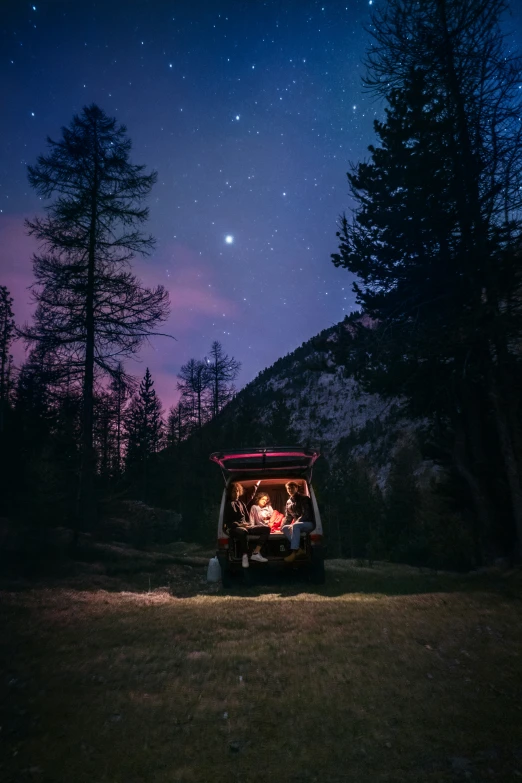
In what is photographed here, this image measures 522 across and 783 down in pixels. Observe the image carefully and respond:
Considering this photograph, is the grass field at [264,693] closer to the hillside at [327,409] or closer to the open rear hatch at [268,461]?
the open rear hatch at [268,461]

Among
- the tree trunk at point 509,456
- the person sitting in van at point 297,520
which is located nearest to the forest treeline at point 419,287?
the tree trunk at point 509,456

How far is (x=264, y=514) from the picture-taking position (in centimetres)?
958

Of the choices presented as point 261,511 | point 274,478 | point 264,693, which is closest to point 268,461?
point 274,478

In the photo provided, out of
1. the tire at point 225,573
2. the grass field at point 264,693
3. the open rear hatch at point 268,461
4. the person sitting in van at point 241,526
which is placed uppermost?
the open rear hatch at point 268,461

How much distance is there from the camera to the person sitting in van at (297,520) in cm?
845

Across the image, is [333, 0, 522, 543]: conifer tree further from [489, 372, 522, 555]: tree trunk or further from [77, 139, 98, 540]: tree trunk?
[77, 139, 98, 540]: tree trunk

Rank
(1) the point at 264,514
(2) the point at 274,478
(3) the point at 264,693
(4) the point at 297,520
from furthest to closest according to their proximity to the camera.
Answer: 1. (1) the point at 264,514
2. (2) the point at 274,478
3. (4) the point at 297,520
4. (3) the point at 264,693

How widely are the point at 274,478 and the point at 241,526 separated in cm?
122

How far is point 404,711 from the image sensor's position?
3355 millimetres

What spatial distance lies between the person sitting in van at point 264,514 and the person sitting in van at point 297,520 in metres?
0.50

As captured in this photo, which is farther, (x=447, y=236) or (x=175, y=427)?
(x=175, y=427)

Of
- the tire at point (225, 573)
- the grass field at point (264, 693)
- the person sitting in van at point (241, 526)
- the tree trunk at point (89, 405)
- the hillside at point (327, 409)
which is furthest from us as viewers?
the hillside at point (327, 409)

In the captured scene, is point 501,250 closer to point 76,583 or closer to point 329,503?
point 76,583

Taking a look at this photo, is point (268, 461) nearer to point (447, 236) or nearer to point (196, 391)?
point (447, 236)
